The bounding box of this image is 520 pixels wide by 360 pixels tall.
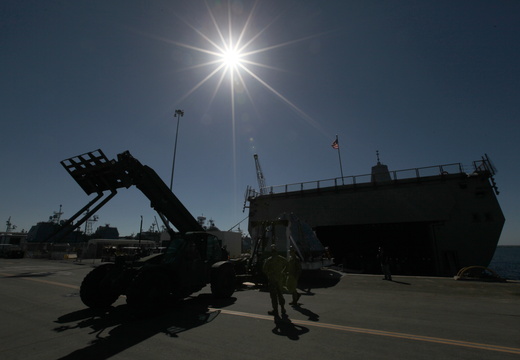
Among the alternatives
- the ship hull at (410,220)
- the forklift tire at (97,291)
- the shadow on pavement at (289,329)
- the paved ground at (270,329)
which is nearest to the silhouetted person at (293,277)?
the paved ground at (270,329)

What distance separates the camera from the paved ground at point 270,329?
4.31 m

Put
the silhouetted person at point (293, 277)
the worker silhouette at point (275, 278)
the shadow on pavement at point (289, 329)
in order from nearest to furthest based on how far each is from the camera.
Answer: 1. the shadow on pavement at point (289, 329)
2. the worker silhouette at point (275, 278)
3. the silhouetted person at point (293, 277)

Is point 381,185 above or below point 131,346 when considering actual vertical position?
above

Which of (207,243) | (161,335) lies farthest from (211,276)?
(161,335)

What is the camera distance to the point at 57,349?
462 cm

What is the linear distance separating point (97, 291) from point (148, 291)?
2475mm

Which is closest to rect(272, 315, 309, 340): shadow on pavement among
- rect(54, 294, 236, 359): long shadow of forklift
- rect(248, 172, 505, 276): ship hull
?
rect(54, 294, 236, 359): long shadow of forklift

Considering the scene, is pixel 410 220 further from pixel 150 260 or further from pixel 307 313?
pixel 150 260

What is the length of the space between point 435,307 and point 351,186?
22499 millimetres

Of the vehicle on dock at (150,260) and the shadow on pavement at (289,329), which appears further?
the vehicle on dock at (150,260)

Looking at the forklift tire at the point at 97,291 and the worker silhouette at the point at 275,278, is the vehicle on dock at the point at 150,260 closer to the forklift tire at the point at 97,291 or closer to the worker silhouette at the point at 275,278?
the forklift tire at the point at 97,291

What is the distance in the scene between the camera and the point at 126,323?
20.6ft

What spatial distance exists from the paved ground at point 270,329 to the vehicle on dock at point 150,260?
62 cm

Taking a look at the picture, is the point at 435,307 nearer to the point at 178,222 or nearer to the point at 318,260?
the point at 318,260
